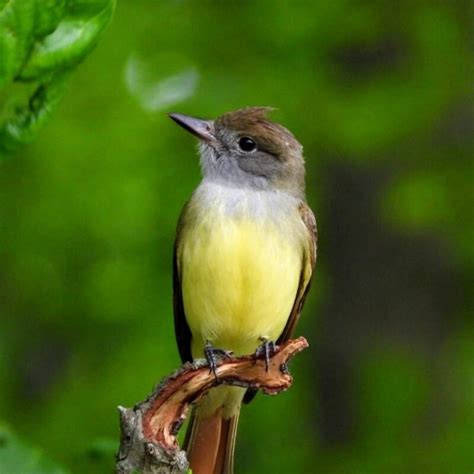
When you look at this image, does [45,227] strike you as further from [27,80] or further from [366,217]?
[27,80]

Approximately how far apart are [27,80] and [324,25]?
617 centimetres

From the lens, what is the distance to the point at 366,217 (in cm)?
945

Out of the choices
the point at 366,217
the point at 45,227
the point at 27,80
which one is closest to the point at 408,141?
the point at 366,217

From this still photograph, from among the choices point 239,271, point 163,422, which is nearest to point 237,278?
point 239,271

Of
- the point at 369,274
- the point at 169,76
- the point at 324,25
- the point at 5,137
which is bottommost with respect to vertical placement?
the point at 5,137

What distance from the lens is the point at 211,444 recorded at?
18.1 feet

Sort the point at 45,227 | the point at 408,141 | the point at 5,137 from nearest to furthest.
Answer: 1. the point at 5,137
2. the point at 45,227
3. the point at 408,141

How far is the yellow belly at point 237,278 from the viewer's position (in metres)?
5.23

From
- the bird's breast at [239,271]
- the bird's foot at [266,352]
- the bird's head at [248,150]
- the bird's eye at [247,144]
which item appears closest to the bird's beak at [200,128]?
the bird's head at [248,150]

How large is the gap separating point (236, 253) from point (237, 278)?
Answer: 0.10 meters

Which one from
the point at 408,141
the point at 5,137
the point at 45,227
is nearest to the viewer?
the point at 5,137

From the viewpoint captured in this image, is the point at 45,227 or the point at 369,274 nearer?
the point at 45,227

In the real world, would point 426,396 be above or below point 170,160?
below

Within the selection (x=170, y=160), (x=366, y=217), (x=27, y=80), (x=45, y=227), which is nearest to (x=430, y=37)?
(x=366, y=217)
